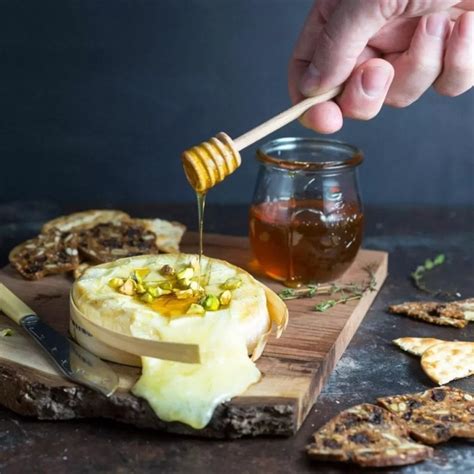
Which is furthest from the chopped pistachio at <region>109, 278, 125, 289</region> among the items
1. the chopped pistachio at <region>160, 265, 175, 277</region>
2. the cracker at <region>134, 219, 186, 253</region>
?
the cracker at <region>134, 219, 186, 253</region>

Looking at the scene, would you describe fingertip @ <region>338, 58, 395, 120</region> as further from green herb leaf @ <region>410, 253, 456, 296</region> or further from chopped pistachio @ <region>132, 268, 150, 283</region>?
chopped pistachio @ <region>132, 268, 150, 283</region>

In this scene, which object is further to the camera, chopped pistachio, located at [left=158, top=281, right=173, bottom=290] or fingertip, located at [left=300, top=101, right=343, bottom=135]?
fingertip, located at [left=300, top=101, right=343, bottom=135]

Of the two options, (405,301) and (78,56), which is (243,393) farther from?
(78,56)

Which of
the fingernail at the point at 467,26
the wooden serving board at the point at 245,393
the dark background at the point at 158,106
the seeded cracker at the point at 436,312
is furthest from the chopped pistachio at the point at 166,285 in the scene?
the dark background at the point at 158,106

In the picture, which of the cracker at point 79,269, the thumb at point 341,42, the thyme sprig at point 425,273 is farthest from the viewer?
the thyme sprig at point 425,273

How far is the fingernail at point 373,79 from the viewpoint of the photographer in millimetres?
2783

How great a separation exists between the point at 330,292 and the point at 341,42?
77 centimetres

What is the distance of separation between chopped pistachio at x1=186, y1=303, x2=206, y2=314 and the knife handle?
0.50 meters

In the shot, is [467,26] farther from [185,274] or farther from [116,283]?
[116,283]

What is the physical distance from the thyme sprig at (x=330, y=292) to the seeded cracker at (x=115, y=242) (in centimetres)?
53

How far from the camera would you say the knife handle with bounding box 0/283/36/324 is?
2.61m

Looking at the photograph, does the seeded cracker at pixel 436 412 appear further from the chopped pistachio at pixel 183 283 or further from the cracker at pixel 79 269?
the cracker at pixel 79 269

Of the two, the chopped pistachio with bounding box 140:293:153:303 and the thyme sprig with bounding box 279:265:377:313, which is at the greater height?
the chopped pistachio with bounding box 140:293:153:303

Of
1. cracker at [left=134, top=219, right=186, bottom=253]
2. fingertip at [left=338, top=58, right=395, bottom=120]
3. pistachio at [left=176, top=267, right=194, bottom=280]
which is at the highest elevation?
fingertip at [left=338, top=58, right=395, bottom=120]
